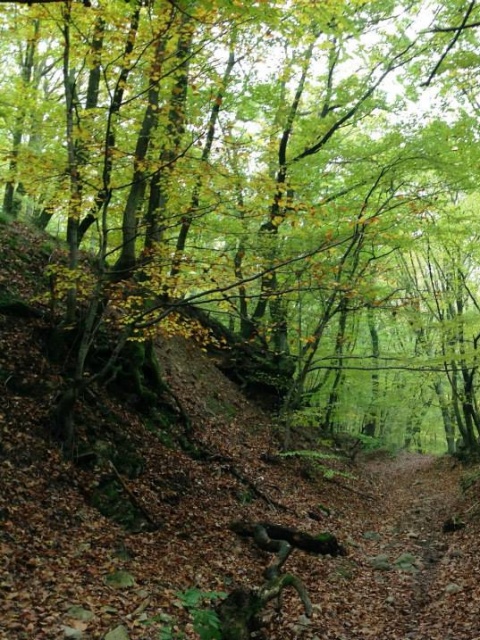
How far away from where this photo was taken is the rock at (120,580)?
6.12 meters

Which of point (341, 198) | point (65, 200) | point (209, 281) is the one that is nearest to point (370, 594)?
point (209, 281)

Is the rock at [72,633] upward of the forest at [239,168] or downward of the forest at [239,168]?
downward

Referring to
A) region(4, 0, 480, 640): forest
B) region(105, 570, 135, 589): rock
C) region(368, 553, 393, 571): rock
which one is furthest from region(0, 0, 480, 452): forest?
region(368, 553, 393, 571): rock

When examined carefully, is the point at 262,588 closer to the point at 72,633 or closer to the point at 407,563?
the point at 72,633

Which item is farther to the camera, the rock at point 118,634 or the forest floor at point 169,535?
the forest floor at point 169,535

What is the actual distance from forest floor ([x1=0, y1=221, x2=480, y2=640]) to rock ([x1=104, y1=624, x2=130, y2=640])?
23mm

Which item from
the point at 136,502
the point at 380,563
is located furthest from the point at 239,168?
the point at 380,563

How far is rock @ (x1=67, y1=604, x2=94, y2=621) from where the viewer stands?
17.2 feet

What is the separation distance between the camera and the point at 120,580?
6.23m

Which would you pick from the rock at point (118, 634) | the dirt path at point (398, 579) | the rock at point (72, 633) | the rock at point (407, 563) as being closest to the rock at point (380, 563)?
the dirt path at point (398, 579)

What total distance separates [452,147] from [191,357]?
32.1 feet

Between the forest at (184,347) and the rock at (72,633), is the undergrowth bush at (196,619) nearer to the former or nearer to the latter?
the forest at (184,347)

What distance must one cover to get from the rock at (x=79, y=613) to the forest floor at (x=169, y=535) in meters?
0.02

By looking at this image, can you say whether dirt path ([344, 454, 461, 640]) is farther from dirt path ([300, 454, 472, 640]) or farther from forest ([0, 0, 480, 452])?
forest ([0, 0, 480, 452])
